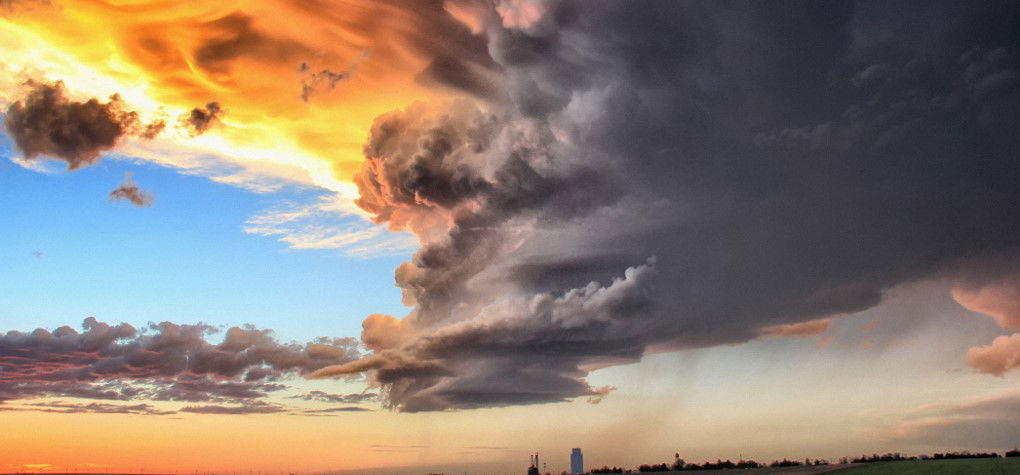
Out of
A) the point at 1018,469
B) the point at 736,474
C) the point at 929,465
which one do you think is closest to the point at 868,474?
the point at 929,465

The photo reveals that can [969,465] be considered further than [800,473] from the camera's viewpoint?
No

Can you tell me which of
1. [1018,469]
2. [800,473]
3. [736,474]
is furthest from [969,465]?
[736,474]

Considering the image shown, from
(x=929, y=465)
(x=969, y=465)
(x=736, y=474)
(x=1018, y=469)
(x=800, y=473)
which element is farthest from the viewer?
(x=736, y=474)

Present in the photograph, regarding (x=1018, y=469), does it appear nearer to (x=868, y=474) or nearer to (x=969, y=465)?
(x=969, y=465)

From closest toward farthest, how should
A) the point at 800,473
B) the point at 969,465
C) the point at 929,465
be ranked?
the point at 969,465, the point at 929,465, the point at 800,473

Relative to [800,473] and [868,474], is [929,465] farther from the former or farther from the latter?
[800,473]

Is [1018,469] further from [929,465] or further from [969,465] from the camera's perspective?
[929,465]

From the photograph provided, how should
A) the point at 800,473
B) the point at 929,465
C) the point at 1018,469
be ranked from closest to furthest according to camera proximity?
the point at 1018,469, the point at 929,465, the point at 800,473

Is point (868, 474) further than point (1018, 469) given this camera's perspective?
Yes
